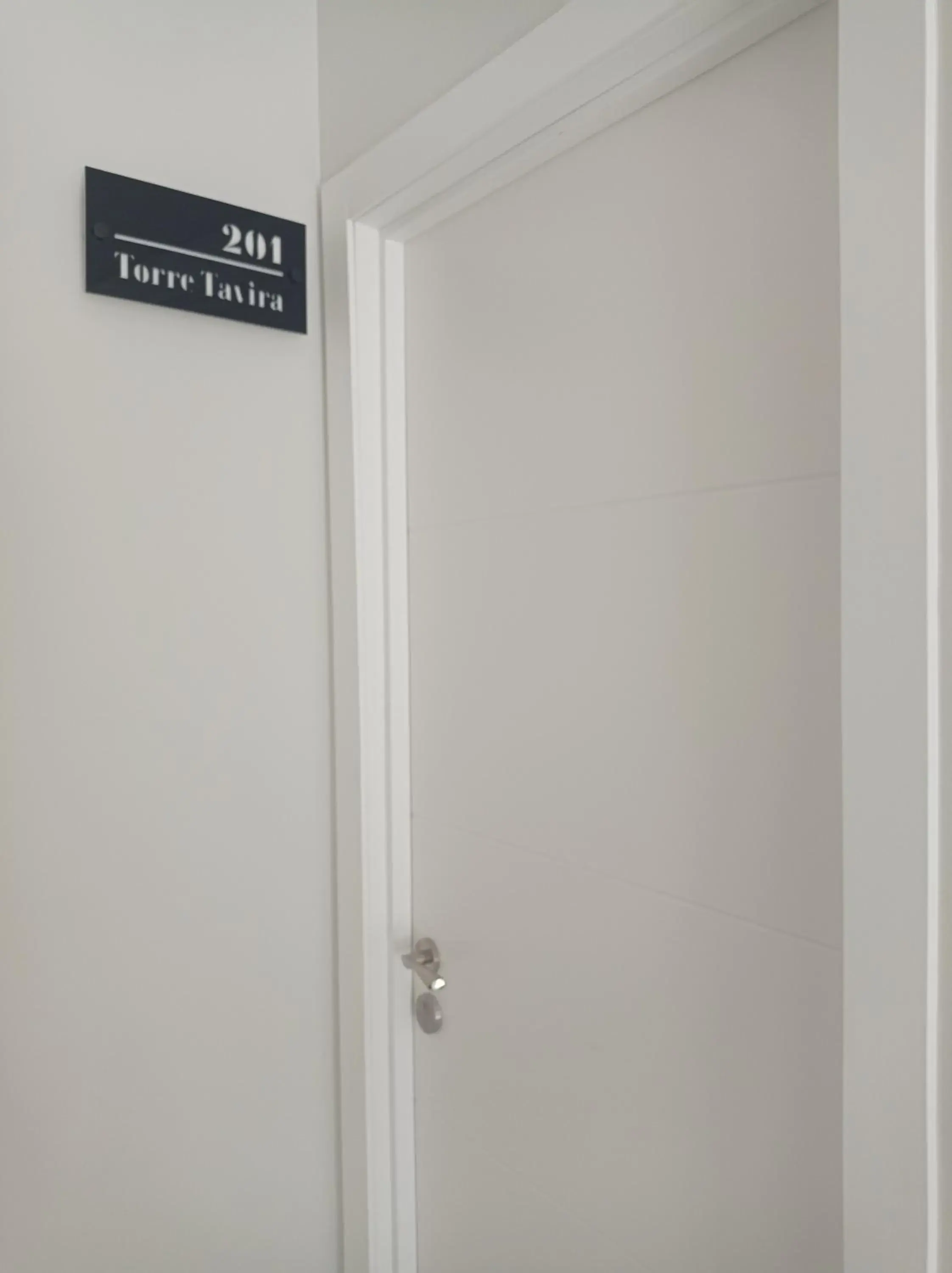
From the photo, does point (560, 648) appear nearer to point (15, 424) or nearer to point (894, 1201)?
point (894, 1201)

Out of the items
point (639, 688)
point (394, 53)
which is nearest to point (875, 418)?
point (639, 688)

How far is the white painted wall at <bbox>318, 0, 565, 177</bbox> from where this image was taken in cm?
100

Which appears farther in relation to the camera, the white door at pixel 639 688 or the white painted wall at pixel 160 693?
the white painted wall at pixel 160 693

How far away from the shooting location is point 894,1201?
0.65 meters

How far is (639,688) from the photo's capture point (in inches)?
36.6

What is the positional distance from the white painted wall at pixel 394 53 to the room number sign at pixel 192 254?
5.9 inches

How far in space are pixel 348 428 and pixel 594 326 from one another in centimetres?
41

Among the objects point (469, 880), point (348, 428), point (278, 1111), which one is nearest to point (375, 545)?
point (348, 428)

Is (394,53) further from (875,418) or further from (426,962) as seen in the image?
(426,962)

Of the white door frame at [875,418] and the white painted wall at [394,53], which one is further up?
the white painted wall at [394,53]

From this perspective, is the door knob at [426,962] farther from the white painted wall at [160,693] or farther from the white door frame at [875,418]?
the white door frame at [875,418]

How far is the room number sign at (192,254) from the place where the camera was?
3.57 ft

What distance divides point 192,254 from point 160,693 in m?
0.55

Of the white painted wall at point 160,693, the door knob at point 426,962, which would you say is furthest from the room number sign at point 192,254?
the door knob at point 426,962
